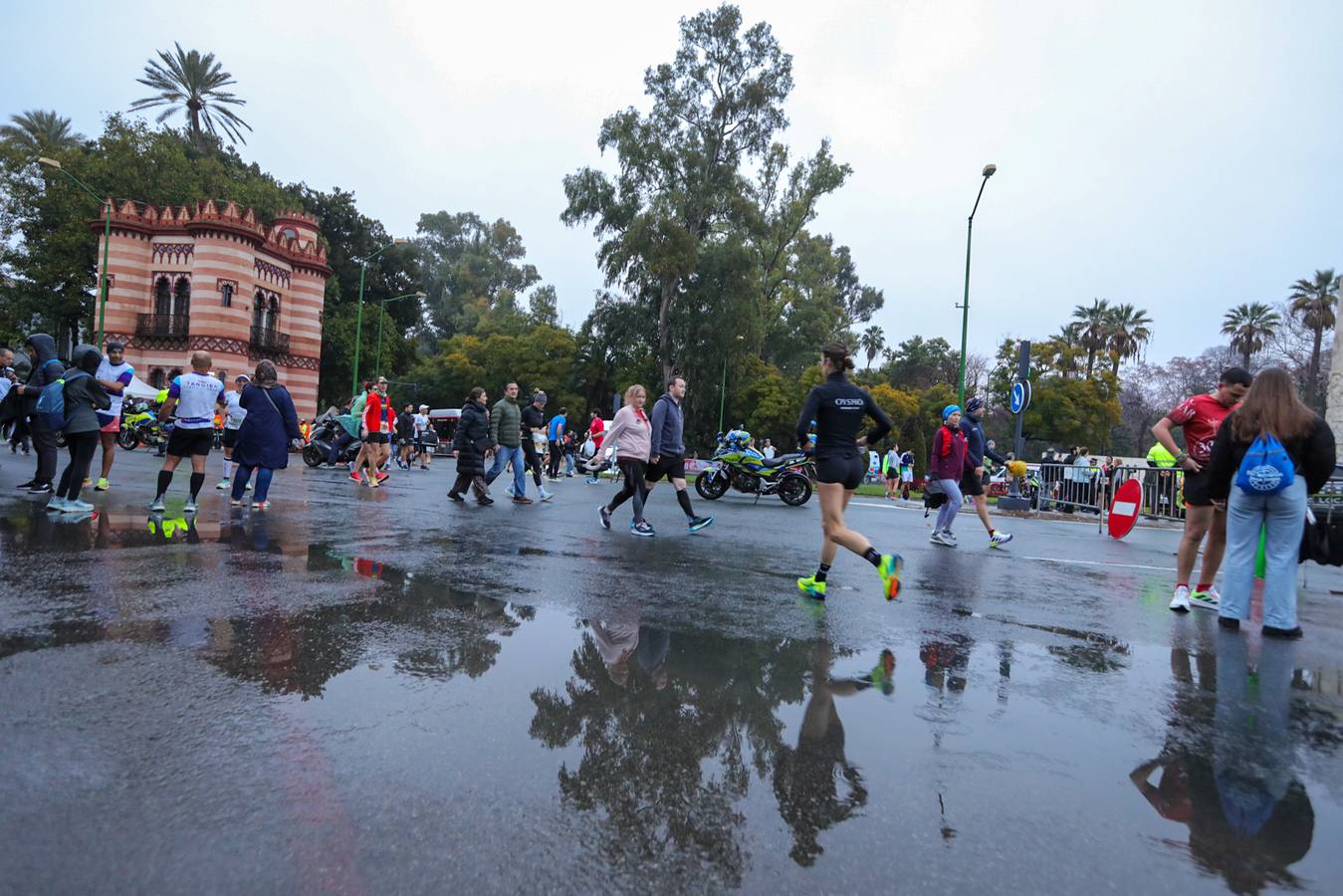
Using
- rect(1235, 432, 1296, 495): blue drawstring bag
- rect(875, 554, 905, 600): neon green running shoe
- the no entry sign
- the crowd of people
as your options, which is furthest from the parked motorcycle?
rect(1235, 432, 1296, 495): blue drawstring bag

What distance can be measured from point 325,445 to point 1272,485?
1933 cm

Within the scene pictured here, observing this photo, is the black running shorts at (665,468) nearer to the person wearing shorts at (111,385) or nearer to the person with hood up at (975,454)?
the person with hood up at (975,454)

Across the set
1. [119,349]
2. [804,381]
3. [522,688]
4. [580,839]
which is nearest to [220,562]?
[522,688]

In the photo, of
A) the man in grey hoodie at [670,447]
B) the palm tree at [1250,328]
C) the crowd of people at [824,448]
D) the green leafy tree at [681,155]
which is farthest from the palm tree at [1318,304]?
the man in grey hoodie at [670,447]

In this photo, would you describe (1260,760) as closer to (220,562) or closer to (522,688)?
(522,688)

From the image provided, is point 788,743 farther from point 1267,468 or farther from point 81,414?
point 81,414

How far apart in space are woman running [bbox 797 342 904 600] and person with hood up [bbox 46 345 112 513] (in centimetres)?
677

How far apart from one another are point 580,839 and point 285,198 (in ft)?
173

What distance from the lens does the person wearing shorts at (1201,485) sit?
6.40 m

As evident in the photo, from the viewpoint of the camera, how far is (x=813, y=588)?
616 centimetres

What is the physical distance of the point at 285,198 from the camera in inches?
1921

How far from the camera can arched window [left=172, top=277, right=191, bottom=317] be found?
129 ft

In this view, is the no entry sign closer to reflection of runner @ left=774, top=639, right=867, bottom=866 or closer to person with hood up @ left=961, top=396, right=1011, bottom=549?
person with hood up @ left=961, top=396, right=1011, bottom=549

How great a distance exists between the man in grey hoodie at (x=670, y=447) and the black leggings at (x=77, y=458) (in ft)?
18.2
